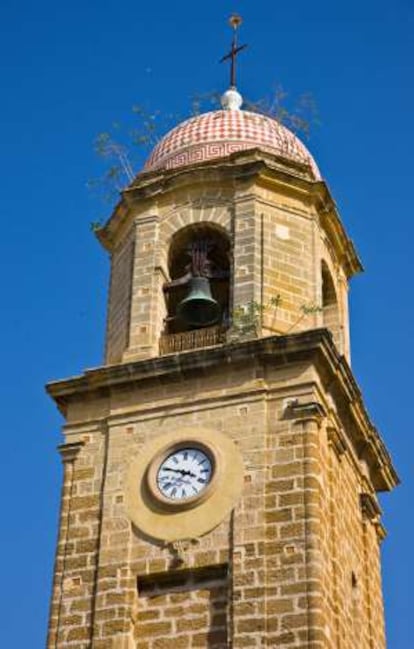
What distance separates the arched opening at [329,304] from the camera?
80.2 feet

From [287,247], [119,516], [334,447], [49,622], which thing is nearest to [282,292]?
[287,247]

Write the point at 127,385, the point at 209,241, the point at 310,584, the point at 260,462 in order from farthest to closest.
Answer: the point at 209,241
the point at 127,385
the point at 260,462
the point at 310,584

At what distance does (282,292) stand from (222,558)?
4496mm

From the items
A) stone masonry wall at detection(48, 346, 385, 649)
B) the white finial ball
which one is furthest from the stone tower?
the white finial ball

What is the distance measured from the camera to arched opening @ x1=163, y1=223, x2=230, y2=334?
22.9m

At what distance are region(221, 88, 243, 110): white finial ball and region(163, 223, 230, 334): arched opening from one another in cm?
340

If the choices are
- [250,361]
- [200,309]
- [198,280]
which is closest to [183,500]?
[250,361]

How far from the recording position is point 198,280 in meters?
23.1

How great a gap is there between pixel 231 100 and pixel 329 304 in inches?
168

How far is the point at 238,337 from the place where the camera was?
864 inches

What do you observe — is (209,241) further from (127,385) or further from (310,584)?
(310,584)

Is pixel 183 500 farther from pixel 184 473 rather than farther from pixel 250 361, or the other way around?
pixel 250 361

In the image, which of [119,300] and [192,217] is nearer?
[192,217]

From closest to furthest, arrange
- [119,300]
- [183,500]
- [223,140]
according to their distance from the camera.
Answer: [183,500]
[119,300]
[223,140]
